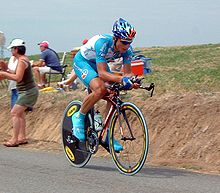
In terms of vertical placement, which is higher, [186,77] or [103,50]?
[103,50]

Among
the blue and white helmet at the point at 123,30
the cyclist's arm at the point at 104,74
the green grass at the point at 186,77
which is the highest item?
the blue and white helmet at the point at 123,30

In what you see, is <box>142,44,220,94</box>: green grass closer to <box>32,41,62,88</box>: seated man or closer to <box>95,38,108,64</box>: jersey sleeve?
<box>32,41,62,88</box>: seated man

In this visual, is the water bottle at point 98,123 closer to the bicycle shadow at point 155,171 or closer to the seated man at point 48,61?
the bicycle shadow at point 155,171

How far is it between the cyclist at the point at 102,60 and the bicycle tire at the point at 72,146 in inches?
15.8

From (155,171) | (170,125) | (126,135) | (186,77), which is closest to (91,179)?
(126,135)

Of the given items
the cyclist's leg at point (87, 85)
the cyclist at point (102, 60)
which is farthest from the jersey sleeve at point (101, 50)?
the cyclist's leg at point (87, 85)

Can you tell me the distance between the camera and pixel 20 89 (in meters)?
11.9

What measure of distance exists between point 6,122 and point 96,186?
7.67 m

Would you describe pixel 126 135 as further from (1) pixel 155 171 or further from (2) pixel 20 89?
(2) pixel 20 89

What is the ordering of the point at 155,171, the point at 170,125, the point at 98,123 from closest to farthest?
the point at 155,171 → the point at 98,123 → the point at 170,125

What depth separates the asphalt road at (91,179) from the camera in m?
7.25

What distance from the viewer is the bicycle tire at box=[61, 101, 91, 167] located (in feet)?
29.6

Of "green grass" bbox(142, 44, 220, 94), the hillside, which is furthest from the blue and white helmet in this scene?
"green grass" bbox(142, 44, 220, 94)

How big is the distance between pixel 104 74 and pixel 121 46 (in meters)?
0.42
